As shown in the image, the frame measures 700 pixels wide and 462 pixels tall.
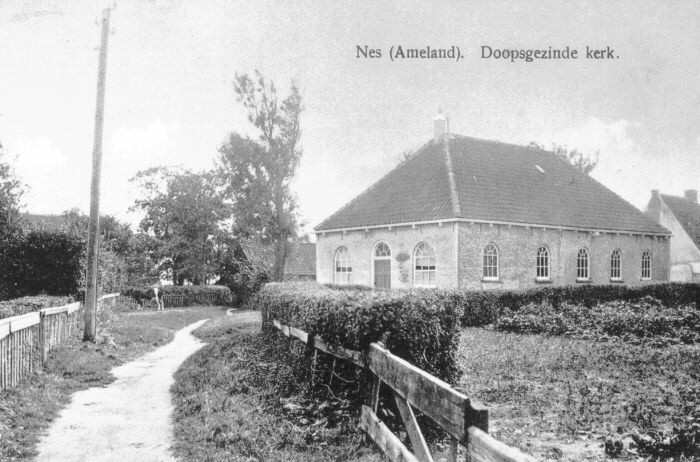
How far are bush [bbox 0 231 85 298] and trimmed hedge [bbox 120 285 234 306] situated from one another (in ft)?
38.4

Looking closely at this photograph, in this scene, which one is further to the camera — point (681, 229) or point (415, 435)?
point (681, 229)

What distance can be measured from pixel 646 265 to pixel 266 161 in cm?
2258

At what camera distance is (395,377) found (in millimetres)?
5059

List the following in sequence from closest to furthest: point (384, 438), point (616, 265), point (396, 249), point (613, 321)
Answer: point (384, 438), point (613, 321), point (396, 249), point (616, 265)

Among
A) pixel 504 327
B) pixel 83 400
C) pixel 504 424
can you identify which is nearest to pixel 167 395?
pixel 83 400

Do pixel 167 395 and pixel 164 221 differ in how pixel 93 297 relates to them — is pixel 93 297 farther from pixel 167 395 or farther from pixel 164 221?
pixel 164 221

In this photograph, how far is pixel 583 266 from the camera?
2794 centimetres

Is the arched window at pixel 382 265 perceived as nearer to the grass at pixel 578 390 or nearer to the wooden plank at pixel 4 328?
the grass at pixel 578 390

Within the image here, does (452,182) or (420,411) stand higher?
(452,182)

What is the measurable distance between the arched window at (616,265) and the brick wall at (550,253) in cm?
21

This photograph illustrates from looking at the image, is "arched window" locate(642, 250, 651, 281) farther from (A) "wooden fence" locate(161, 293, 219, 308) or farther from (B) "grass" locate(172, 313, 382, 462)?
(A) "wooden fence" locate(161, 293, 219, 308)

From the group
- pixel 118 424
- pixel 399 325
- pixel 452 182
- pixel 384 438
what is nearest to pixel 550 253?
pixel 452 182

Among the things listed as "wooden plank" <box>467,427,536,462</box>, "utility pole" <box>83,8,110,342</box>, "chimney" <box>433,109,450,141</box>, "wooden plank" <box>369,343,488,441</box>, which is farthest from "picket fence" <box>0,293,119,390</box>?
"chimney" <box>433,109,450,141</box>

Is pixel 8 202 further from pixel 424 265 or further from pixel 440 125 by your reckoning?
pixel 440 125
